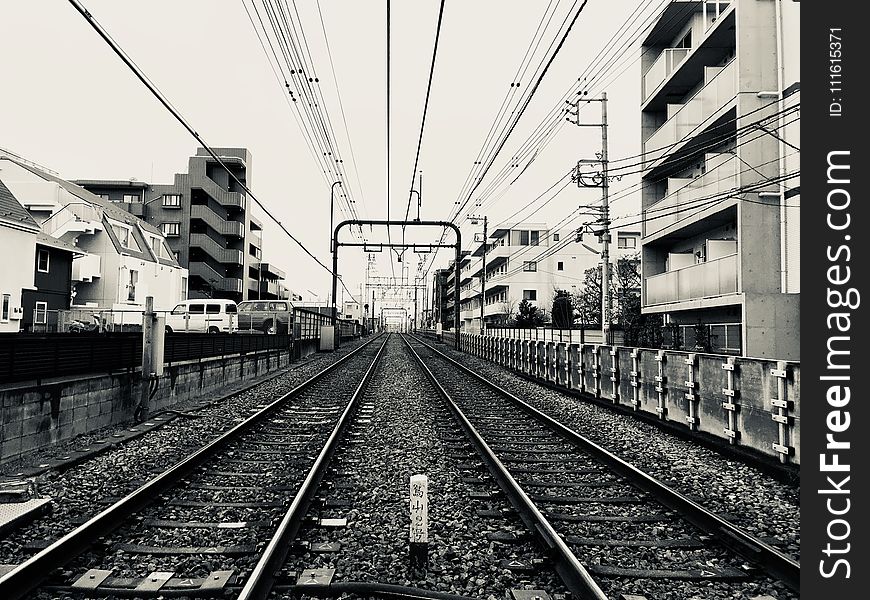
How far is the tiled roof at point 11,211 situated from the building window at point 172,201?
27280mm

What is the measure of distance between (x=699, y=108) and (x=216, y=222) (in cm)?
4404

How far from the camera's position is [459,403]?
12750mm

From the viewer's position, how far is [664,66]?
2062 cm

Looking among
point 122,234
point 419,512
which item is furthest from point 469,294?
point 419,512

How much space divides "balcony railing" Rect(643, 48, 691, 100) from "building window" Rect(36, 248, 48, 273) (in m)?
26.5

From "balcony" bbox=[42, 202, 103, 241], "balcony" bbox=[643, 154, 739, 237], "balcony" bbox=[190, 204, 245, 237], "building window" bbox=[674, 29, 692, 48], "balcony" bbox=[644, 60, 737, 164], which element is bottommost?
"balcony" bbox=[643, 154, 739, 237]

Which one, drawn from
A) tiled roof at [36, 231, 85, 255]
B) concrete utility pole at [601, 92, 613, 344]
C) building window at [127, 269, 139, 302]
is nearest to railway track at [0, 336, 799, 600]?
concrete utility pole at [601, 92, 613, 344]

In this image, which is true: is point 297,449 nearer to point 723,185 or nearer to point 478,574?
point 478,574

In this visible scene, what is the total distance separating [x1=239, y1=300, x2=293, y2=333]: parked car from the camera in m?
33.5

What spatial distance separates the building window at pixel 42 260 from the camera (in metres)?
25.4

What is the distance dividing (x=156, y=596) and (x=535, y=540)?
2.63 meters

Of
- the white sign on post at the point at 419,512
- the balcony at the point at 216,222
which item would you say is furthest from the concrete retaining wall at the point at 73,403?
the balcony at the point at 216,222

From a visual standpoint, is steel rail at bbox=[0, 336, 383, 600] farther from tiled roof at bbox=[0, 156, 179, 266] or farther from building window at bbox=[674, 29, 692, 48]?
tiled roof at bbox=[0, 156, 179, 266]
